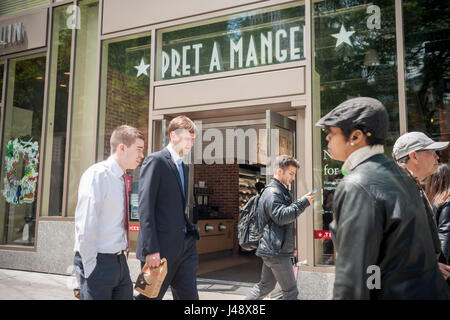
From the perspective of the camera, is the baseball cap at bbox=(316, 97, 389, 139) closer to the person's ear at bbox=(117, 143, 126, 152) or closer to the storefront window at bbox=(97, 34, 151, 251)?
the person's ear at bbox=(117, 143, 126, 152)

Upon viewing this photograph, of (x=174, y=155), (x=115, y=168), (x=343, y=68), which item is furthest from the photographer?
(x=343, y=68)

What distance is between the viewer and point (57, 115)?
25.9 ft

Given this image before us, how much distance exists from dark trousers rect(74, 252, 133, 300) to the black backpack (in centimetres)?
167

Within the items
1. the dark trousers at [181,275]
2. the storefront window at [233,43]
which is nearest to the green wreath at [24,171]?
the storefront window at [233,43]

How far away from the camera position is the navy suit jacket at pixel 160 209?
3111 millimetres

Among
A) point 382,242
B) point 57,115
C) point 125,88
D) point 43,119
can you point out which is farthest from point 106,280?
point 43,119

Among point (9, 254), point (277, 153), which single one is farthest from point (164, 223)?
point (9, 254)

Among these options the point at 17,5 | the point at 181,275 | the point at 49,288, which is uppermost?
the point at 17,5

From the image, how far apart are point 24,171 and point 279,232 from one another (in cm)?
611

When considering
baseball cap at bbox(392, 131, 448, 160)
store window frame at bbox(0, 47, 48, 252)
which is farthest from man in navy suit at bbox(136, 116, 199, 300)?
store window frame at bbox(0, 47, 48, 252)

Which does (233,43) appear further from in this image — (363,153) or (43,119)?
(363,153)

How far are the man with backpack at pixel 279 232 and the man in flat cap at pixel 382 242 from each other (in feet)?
7.79

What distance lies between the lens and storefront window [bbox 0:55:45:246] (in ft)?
26.1
